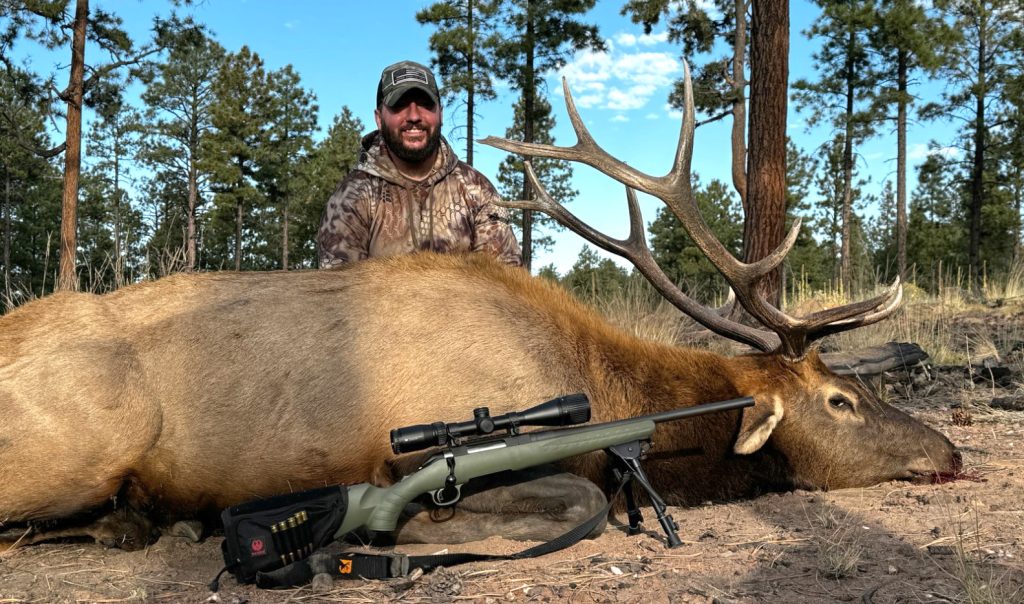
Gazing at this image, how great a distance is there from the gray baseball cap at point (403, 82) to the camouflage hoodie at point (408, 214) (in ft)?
1.36

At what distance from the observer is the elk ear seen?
3770 millimetres

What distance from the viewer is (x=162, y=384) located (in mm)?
3461

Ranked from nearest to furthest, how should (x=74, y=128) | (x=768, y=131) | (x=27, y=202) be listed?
1. (x=768, y=131)
2. (x=74, y=128)
3. (x=27, y=202)

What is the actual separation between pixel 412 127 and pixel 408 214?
0.74 meters

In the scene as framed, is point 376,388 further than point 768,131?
No

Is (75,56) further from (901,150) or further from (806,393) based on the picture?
(901,150)

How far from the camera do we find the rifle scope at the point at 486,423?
9.76 feet

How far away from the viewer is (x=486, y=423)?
120 inches

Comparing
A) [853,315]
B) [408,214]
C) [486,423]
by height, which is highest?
[408,214]

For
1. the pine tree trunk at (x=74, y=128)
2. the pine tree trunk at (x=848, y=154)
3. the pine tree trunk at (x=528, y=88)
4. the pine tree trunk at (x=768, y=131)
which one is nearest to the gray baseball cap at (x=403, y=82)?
A: the pine tree trunk at (x=768, y=131)

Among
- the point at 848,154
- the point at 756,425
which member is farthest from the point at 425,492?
the point at 848,154

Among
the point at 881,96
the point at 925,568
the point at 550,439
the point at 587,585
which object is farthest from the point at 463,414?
the point at 881,96

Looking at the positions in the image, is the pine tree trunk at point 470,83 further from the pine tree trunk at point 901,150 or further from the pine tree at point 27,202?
the pine tree at point 27,202

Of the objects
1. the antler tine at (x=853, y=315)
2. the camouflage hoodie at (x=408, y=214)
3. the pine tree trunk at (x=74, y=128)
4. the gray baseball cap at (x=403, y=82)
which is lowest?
the antler tine at (x=853, y=315)
